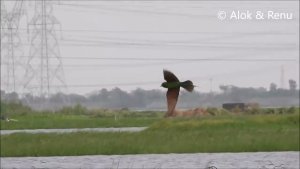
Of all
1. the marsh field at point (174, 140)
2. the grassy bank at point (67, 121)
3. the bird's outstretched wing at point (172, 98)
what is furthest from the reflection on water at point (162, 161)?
the grassy bank at point (67, 121)

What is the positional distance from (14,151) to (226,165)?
3.72m

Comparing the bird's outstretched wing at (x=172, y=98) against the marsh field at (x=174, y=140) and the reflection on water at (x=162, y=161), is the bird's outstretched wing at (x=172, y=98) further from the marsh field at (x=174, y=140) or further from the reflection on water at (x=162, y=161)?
the marsh field at (x=174, y=140)

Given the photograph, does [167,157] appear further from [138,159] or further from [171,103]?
[171,103]

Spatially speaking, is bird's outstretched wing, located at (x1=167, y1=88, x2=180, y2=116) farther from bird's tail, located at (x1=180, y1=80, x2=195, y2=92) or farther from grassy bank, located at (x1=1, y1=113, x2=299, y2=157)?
grassy bank, located at (x1=1, y1=113, x2=299, y2=157)

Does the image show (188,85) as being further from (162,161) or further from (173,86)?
(162,161)

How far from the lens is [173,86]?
1476mm

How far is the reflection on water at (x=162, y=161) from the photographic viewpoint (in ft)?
23.4

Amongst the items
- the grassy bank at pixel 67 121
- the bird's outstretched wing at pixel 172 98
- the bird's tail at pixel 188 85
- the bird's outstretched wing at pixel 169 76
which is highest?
the bird's outstretched wing at pixel 169 76

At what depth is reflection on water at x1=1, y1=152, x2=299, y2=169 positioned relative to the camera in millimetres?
7147

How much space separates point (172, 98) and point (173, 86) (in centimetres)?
3

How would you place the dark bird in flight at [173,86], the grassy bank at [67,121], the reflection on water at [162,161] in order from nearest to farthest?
the dark bird in flight at [173,86]
the reflection on water at [162,161]
the grassy bank at [67,121]

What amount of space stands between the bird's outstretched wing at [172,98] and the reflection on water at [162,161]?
5221mm

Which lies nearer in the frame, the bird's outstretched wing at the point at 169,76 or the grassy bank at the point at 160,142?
the bird's outstretched wing at the point at 169,76

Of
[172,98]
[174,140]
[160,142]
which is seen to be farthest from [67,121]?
[172,98]
